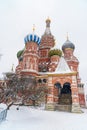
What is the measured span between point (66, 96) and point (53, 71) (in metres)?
10.3

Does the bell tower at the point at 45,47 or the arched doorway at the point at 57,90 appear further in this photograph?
the bell tower at the point at 45,47

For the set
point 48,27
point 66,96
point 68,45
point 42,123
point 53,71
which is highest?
point 48,27

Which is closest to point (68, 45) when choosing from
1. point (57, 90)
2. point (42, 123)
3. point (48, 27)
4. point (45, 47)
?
point (45, 47)

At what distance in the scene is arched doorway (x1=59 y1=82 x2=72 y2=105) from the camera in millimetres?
24484

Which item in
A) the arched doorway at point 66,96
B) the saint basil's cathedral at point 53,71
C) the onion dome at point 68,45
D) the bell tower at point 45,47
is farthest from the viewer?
the onion dome at point 68,45

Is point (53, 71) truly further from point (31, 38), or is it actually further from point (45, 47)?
point (45, 47)

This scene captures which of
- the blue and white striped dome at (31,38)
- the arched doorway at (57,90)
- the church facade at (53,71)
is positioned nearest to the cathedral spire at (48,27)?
the church facade at (53,71)

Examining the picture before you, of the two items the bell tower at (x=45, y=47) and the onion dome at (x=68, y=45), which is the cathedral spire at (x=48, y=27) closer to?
the bell tower at (x=45, y=47)

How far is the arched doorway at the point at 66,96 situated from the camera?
2448 centimetres

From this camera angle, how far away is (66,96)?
1005 inches

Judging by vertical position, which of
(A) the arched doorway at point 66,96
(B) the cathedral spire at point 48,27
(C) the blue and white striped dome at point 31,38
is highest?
(B) the cathedral spire at point 48,27

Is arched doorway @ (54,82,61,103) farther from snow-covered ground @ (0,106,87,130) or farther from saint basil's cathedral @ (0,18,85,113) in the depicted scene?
snow-covered ground @ (0,106,87,130)

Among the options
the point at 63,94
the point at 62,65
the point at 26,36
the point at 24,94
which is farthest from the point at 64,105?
the point at 26,36

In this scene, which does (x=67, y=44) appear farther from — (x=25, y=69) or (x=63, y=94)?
(x=63, y=94)
